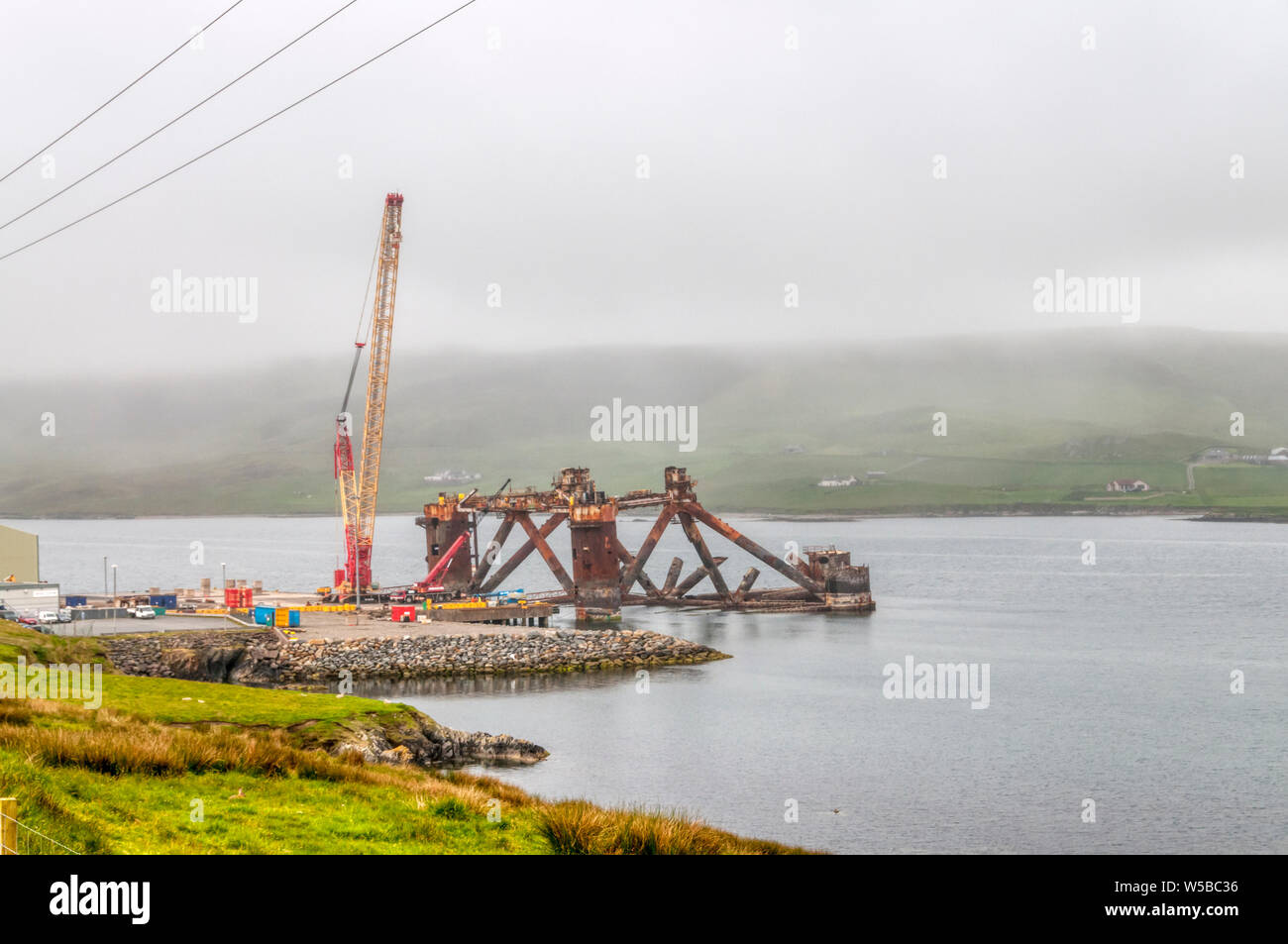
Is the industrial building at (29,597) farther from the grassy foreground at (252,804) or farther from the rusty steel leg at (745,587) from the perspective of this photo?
the rusty steel leg at (745,587)

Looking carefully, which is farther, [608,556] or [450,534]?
[450,534]

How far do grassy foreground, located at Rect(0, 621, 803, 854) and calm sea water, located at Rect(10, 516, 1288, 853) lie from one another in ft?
49.8

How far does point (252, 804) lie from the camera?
564 inches

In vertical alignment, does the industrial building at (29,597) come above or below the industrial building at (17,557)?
below

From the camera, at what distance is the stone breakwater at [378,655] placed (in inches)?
2024

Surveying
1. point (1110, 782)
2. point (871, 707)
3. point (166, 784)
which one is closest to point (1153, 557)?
point (871, 707)

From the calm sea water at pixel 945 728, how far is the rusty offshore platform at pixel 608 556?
2574 mm

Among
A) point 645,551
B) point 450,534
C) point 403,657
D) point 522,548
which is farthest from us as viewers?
point 522,548

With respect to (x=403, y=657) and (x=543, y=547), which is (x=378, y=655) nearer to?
(x=403, y=657)

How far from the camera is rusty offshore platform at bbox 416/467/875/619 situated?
265ft

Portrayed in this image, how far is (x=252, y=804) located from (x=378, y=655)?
4416 cm

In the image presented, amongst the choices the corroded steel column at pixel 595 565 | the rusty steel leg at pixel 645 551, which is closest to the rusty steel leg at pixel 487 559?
the rusty steel leg at pixel 645 551

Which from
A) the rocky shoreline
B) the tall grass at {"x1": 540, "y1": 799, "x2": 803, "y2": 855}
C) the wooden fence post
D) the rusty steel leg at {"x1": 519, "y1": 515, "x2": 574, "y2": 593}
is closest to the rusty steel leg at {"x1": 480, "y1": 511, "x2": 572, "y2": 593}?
the rusty steel leg at {"x1": 519, "y1": 515, "x2": 574, "y2": 593}

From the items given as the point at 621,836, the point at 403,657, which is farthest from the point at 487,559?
the point at 621,836
